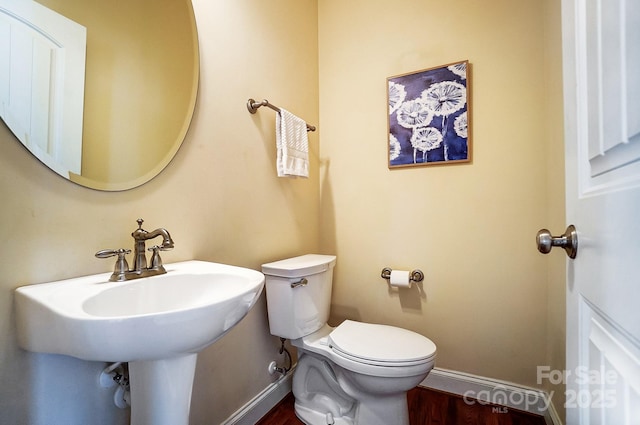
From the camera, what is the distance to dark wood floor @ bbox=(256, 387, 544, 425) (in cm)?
126

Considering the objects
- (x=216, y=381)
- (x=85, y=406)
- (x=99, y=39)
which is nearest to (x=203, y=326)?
(x=85, y=406)

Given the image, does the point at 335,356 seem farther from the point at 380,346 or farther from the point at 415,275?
the point at 415,275

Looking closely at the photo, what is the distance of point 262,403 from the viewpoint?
1283 mm

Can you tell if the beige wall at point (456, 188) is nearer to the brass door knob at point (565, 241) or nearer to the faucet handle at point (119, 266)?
the brass door knob at point (565, 241)

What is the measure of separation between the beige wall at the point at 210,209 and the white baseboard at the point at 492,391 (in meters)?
0.97

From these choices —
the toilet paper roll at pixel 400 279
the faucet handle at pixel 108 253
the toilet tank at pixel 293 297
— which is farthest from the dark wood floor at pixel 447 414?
the faucet handle at pixel 108 253

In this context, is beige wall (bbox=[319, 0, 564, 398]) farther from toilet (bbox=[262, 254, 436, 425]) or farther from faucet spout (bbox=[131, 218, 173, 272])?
faucet spout (bbox=[131, 218, 173, 272])

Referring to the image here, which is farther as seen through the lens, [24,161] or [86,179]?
[86,179]

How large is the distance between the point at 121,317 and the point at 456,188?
1.54 meters

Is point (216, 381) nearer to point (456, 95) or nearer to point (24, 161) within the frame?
point (24, 161)

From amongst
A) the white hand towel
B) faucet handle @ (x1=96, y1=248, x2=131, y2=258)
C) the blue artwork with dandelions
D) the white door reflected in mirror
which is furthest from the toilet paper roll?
the white door reflected in mirror

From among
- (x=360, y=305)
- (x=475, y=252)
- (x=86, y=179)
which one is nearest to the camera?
(x=86, y=179)

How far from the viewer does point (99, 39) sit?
0.79 m

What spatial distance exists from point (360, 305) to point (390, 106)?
1273 millimetres
